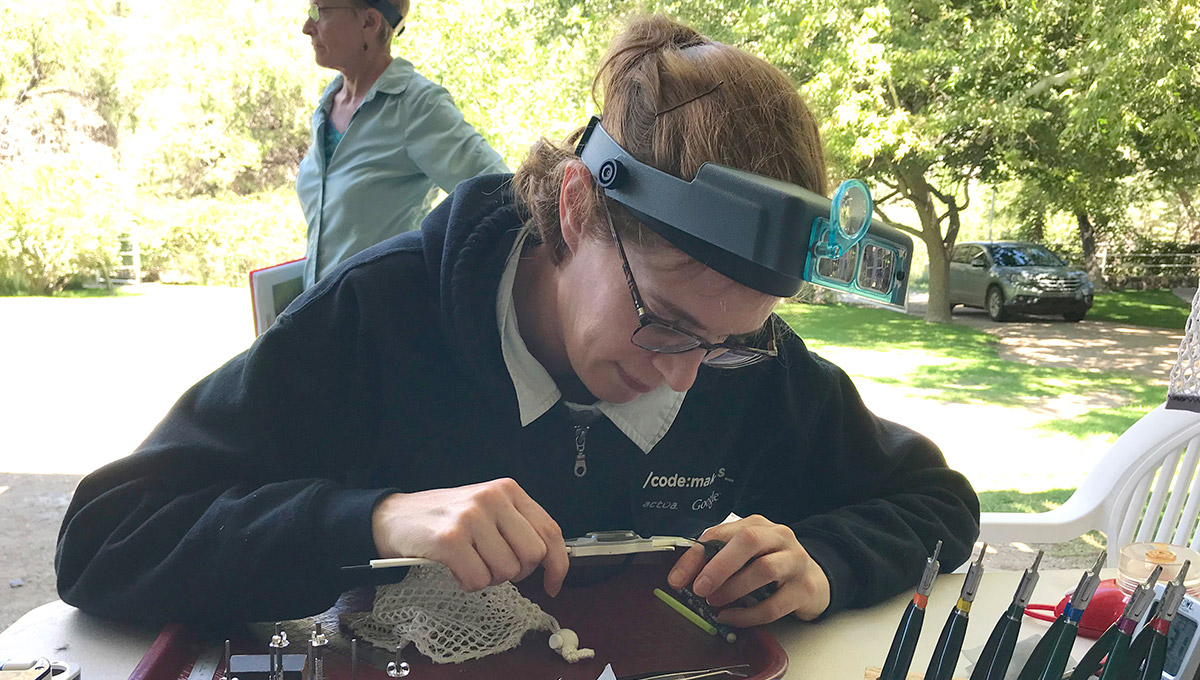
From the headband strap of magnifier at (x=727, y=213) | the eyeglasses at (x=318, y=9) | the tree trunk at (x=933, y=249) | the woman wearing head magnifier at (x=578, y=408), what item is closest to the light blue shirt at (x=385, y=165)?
the eyeglasses at (x=318, y=9)

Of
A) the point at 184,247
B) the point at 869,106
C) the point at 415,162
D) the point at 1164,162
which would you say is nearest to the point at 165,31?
the point at 184,247

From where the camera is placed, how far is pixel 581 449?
45.6 inches

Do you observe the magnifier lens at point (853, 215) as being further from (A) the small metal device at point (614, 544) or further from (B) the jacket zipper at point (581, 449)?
(B) the jacket zipper at point (581, 449)

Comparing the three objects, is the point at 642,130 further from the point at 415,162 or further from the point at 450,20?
the point at 450,20

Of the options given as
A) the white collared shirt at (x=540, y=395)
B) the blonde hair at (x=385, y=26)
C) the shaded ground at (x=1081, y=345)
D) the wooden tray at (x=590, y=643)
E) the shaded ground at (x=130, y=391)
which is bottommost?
the shaded ground at (x=130, y=391)

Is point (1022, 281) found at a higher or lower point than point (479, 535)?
lower

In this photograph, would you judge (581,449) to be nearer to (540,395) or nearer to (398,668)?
(540,395)

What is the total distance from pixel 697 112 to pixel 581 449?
0.41 m

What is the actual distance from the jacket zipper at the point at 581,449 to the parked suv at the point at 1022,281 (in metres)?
10.5

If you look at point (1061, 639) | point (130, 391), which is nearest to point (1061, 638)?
point (1061, 639)

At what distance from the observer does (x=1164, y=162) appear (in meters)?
9.39

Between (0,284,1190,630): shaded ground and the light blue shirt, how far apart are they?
76 cm

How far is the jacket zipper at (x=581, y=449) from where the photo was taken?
1154 millimetres

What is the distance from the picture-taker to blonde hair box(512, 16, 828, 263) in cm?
93
